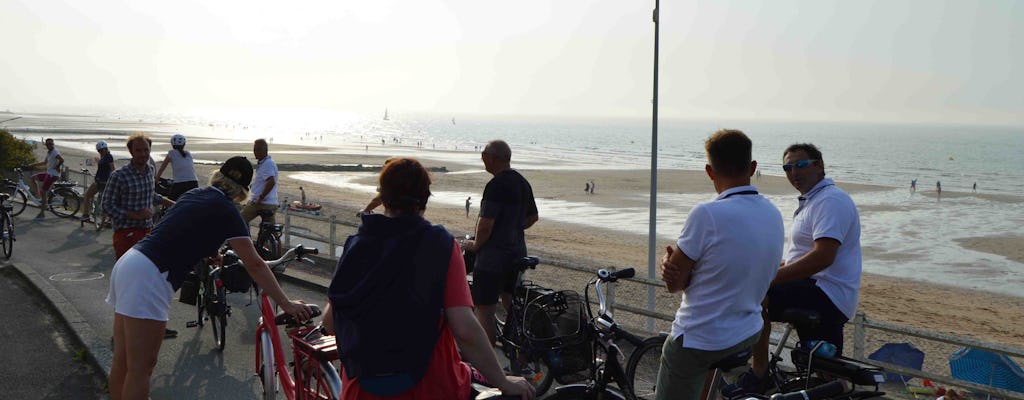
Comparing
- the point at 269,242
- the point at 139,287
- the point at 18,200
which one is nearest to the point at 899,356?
the point at 269,242

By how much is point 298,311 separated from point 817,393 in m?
2.64

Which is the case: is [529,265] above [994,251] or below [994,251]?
above

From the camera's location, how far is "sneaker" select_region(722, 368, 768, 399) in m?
4.56

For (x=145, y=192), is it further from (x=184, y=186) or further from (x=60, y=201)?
(x=60, y=201)

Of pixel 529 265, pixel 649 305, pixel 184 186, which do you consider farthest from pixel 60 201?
pixel 529 265

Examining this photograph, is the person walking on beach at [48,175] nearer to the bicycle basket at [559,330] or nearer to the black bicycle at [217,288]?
the black bicycle at [217,288]

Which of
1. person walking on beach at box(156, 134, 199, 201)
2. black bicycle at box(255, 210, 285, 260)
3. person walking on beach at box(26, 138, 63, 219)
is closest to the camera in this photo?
black bicycle at box(255, 210, 285, 260)

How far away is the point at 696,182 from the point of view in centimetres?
6231

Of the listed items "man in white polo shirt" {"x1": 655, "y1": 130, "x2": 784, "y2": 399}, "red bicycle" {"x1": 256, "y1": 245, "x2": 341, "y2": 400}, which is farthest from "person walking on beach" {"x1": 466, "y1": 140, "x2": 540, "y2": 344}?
"man in white polo shirt" {"x1": 655, "y1": 130, "x2": 784, "y2": 399}

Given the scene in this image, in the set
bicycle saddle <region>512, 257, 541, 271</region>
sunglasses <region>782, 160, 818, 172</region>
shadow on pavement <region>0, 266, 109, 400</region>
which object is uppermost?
sunglasses <region>782, 160, 818, 172</region>

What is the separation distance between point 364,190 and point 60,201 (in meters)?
32.0

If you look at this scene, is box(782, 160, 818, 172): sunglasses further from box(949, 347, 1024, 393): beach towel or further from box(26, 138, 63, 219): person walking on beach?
box(26, 138, 63, 219): person walking on beach

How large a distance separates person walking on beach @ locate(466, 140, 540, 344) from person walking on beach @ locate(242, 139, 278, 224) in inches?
225

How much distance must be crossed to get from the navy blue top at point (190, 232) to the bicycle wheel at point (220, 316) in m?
2.89
